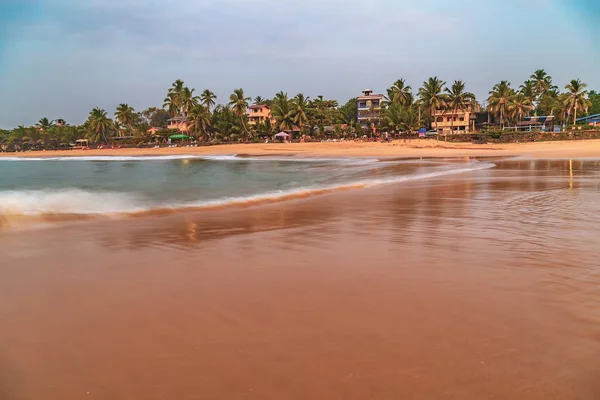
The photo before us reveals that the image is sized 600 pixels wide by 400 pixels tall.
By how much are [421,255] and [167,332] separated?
345cm

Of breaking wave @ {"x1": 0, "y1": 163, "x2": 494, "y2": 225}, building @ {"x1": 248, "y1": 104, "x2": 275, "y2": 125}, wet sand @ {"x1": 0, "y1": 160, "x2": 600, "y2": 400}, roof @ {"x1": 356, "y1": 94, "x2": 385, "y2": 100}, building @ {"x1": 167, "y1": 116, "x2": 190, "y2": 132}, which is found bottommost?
wet sand @ {"x1": 0, "y1": 160, "x2": 600, "y2": 400}

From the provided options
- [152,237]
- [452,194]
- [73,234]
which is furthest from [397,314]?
[452,194]

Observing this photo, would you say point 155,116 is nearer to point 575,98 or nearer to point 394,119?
point 394,119

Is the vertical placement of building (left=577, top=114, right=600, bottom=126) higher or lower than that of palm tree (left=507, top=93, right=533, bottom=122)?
lower

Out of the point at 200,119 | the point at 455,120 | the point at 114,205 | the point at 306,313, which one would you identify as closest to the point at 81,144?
the point at 200,119

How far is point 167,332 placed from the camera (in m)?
3.55

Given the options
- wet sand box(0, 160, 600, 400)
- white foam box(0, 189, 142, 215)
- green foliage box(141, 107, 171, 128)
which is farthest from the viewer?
green foliage box(141, 107, 171, 128)

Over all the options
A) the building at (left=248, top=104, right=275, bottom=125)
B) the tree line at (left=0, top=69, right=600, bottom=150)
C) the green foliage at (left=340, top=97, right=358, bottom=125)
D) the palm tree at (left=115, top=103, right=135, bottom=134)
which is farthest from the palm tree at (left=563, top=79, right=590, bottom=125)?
the palm tree at (left=115, top=103, right=135, bottom=134)

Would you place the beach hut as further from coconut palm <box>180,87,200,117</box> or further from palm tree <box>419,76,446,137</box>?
palm tree <box>419,76,446,137</box>

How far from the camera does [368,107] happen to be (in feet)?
258

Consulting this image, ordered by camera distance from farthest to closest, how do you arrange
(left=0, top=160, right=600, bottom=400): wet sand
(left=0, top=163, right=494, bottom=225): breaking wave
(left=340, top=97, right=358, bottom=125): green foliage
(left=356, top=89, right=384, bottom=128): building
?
1. (left=340, top=97, right=358, bottom=125): green foliage
2. (left=356, top=89, right=384, bottom=128): building
3. (left=0, top=163, right=494, bottom=225): breaking wave
4. (left=0, top=160, right=600, bottom=400): wet sand

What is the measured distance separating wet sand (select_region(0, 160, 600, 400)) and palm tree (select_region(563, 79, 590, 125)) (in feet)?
207

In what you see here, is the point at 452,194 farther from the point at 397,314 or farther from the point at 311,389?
the point at 311,389

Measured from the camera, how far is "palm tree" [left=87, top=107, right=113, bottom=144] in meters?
84.8
